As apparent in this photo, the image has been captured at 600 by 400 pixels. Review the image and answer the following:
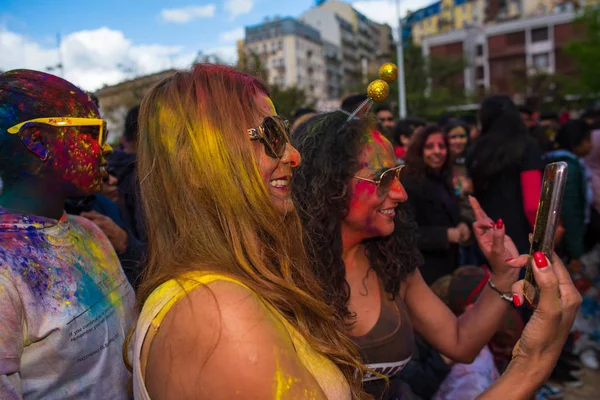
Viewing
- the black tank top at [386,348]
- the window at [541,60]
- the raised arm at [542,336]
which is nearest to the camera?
the raised arm at [542,336]

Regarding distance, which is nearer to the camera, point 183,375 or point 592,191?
point 183,375

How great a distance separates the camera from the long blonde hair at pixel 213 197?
111 centimetres

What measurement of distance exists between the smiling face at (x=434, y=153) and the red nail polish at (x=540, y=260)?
2956mm

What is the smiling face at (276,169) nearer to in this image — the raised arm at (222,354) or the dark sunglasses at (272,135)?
the dark sunglasses at (272,135)

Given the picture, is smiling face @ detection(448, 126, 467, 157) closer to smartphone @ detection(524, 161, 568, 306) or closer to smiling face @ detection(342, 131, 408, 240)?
smiling face @ detection(342, 131, 408, 240)

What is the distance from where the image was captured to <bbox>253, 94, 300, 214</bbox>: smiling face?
3.94 ft

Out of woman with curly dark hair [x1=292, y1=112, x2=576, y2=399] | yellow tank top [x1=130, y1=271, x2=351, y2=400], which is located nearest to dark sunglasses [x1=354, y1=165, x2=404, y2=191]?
woman with curly dark hair [x1=292, y1=112, x2=576, y2=399]

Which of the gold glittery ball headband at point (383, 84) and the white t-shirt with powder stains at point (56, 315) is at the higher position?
the gold glittery ball headband at point (383, 84)

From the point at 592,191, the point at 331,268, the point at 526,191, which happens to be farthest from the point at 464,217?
the point at 331,268

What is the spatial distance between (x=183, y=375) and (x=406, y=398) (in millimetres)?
1206

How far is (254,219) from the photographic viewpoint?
1157 millimetres

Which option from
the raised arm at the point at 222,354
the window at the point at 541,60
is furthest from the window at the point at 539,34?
→ the raised arm at the point at 222,354

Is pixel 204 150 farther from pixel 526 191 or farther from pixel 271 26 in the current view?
pixel 271 26

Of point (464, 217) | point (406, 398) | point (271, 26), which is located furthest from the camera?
point (271, 26)
